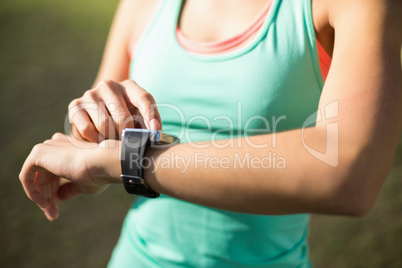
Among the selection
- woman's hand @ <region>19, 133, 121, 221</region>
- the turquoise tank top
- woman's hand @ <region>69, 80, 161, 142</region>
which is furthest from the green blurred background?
woman's hand @ <region>69, 80, 161, 142</region>

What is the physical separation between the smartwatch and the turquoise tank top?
0.82 ft

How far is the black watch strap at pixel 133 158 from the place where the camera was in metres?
0.80

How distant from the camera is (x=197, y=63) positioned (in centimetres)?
107

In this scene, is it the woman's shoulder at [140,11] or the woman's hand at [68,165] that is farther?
the woman's shoulder at [140,11]

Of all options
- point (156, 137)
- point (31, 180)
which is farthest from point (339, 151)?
point (31, 180)

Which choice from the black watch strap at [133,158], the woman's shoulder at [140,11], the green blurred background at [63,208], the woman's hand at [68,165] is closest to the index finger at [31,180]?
the woman's hand at [68,165]

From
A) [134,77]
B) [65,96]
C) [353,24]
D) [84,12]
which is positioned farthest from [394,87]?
[84,12]

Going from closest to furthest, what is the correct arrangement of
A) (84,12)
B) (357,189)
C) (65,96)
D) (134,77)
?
(357,189), (134,77), (65,96), (84,12)

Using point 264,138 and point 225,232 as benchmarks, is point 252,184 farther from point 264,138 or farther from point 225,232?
point 225,232

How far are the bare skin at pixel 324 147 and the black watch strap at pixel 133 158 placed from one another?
Result: 0.8 inches

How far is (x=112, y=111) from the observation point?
0.88 metres

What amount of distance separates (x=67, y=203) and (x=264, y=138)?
105 inches

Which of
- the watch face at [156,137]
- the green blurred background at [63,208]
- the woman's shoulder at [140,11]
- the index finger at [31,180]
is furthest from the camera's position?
the green blurred background at [63,208]

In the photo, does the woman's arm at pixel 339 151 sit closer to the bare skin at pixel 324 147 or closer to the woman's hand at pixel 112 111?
the bare skin at pixel 324 147
